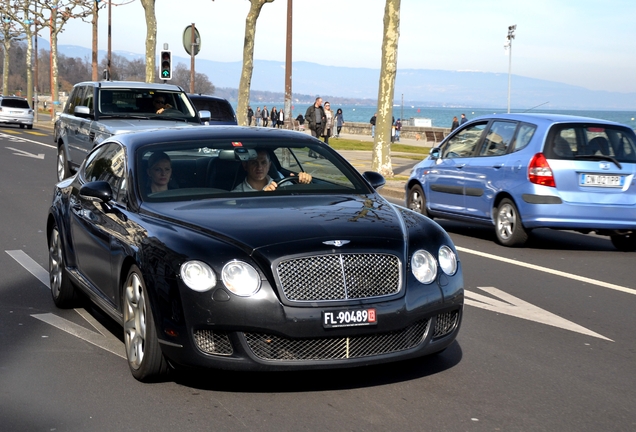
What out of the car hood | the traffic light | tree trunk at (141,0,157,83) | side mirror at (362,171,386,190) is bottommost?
the car hood

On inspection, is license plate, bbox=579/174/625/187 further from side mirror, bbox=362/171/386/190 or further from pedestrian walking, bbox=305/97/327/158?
pedestrian walking, bbox=305/97/327/158

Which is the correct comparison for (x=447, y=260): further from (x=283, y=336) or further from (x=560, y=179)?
(x=560, y=179)

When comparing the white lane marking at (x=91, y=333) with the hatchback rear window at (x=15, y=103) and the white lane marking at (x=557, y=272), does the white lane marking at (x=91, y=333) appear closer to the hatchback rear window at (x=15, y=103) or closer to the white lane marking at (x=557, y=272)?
the white lane marking at (x=557, y=272)

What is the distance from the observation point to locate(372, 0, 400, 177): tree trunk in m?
21.9

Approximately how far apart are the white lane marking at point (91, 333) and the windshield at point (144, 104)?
9.52 m

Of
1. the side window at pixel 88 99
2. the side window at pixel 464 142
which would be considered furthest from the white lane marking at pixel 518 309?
the side window at pixel 88 99

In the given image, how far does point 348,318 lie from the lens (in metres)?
4.95

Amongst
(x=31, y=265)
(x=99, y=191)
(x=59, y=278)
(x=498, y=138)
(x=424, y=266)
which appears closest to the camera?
(x=424, y=266)

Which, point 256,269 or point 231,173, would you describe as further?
point 231,173

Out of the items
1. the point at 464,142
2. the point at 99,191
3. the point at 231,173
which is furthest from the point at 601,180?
the point at 99,191

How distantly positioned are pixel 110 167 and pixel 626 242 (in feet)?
24.2

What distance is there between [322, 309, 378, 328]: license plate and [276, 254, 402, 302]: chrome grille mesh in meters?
0.08

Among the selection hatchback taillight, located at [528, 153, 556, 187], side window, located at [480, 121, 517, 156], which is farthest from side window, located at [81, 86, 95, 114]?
hatchback taillight, located at [528, 153, 556, 187]

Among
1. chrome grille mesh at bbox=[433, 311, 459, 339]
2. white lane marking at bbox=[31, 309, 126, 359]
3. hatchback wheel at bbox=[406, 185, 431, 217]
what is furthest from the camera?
hatchback wheel at bbox=[406, 185, 431, 217]
